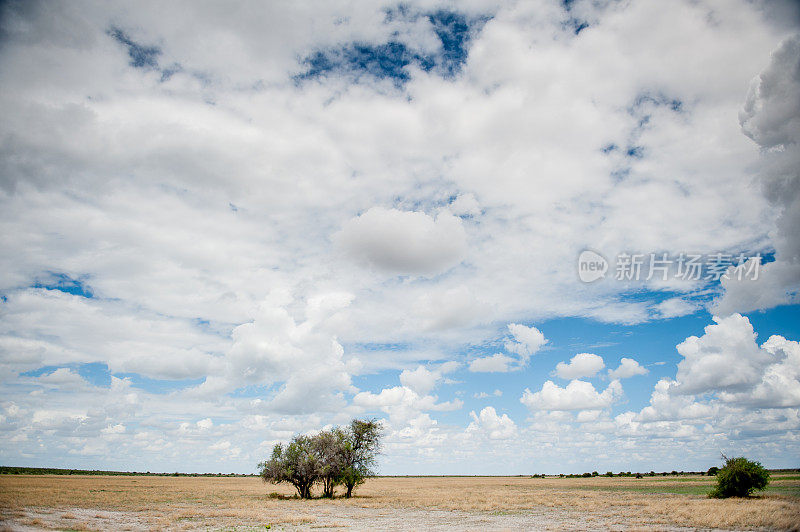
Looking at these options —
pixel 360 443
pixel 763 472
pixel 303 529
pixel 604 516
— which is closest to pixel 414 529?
Result: pixel 303 529

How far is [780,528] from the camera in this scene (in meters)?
22.8

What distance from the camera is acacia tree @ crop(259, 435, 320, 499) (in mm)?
55491

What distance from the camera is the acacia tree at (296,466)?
55.5 m

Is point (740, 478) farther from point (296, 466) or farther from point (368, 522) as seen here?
point (296, 466)

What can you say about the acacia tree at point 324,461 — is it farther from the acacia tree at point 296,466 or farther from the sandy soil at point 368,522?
the sandy soil at point 368,522

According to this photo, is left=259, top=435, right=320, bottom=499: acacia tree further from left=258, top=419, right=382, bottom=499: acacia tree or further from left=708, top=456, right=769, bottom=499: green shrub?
left=708, top=456, right=769, bottom=499: green shrub

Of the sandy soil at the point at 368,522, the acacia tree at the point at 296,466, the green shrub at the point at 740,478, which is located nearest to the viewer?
the sandy soil at the point at 368,522

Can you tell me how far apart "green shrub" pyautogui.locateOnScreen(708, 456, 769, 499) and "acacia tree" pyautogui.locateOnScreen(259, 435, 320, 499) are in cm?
4432

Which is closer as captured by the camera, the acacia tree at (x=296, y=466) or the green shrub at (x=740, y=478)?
the green shrub at (x=740, y=478)

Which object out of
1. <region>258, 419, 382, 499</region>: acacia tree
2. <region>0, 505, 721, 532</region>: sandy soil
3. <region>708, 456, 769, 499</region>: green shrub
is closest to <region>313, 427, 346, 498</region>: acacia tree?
<region>258, 419, 382, 499</region>: acacia tree

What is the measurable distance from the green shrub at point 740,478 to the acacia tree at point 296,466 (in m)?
44.3

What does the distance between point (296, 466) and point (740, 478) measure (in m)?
48.6

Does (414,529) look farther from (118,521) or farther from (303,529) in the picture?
(118,521)

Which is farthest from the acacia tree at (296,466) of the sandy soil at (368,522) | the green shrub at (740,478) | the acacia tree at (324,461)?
the green shrub at (740,478)
